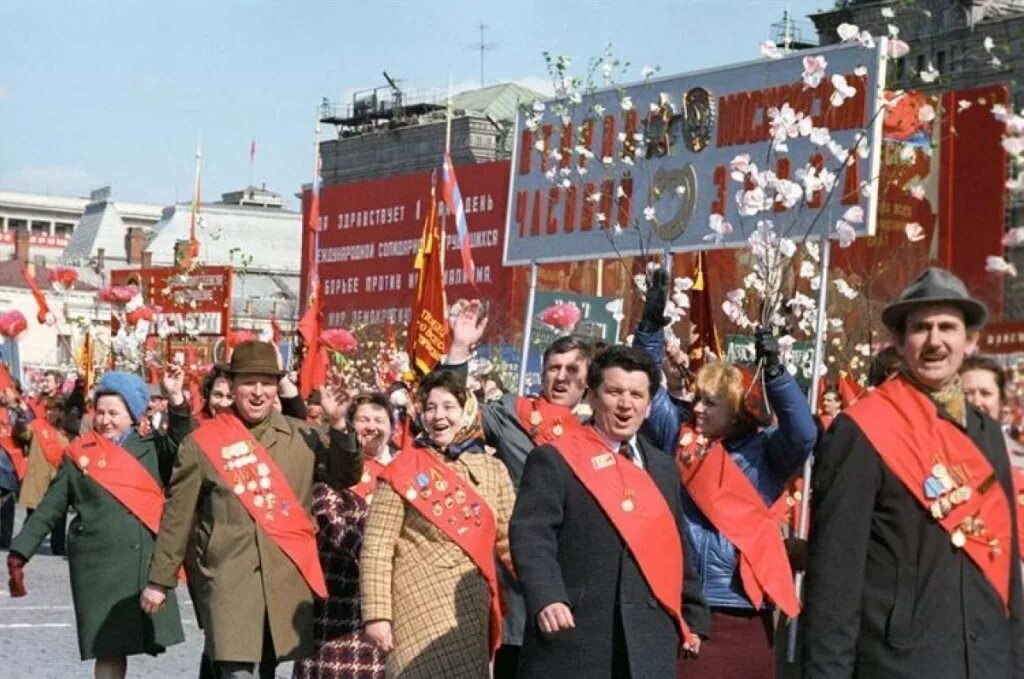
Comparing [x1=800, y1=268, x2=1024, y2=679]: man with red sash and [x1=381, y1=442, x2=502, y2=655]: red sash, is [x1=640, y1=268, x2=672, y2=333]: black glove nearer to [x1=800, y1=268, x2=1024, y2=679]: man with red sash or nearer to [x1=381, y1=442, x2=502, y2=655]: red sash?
[x1=381, y1=442, x2=502, y2=655]: red sash

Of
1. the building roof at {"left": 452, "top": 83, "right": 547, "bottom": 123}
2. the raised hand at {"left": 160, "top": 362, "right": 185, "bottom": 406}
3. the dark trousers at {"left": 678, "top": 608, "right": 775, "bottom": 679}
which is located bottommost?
the dark trousers at {"left": 678, "top": 608, "right": 775, "bottom": 679}

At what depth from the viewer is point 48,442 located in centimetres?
2772

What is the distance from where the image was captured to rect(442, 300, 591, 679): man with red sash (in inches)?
376

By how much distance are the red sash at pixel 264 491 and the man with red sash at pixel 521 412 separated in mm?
808

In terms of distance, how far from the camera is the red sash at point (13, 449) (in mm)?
27469

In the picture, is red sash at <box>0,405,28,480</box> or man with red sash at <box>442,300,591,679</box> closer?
man with red sash at <box>442,300,591,679</box>

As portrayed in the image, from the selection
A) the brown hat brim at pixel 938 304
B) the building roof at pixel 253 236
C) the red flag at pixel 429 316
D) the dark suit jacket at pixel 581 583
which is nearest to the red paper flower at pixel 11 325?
the red flag at pixel 429 316

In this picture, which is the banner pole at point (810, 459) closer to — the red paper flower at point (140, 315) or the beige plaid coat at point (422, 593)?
the beige plaid coat at point (422, 593)

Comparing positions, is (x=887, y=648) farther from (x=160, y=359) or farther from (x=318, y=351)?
(x=160, y=359)

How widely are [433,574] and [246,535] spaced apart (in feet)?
4.89

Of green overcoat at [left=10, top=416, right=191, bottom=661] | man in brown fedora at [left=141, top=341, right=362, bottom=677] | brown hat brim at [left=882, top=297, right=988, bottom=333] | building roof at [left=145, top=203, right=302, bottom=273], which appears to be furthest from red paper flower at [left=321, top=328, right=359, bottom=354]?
building roof at [left=145, top=203, right=302, bottom=273]

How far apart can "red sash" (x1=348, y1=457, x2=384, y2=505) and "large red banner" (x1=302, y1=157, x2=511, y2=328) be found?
6600 centimetres

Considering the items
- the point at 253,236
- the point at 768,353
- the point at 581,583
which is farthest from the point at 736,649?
the point at 253,236

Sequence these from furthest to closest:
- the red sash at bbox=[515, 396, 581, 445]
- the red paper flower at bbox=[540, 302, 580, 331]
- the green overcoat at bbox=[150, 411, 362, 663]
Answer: the red paper flower at bbox=[540, 302, 580, 331], the green overcoat at bbox=[150, 411, 362, 663], the red sash at bbox=[515, 396, 581, 445]
